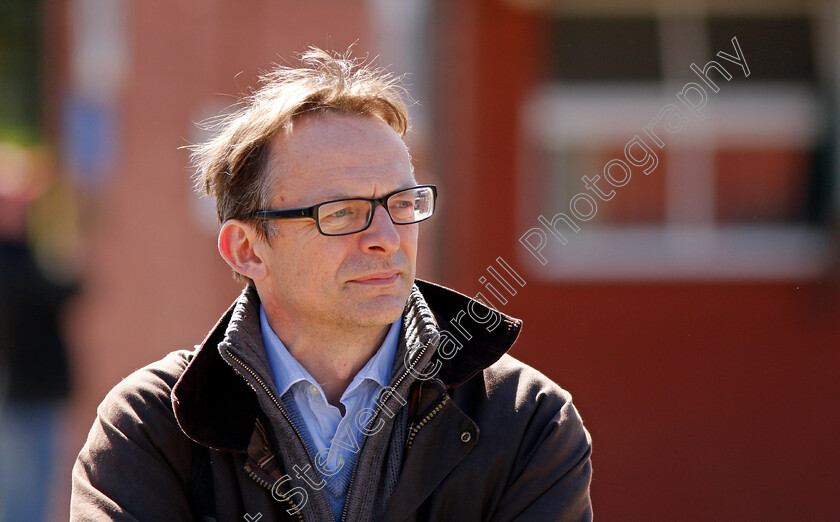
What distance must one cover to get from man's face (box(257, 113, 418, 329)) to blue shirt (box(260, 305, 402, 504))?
0.40ft

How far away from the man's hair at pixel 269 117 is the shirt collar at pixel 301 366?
0.33 metres

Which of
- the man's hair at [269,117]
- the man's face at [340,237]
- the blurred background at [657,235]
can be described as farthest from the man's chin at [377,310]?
the blurred background at [657,235]

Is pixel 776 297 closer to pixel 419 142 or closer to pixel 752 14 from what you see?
pixel 752 14

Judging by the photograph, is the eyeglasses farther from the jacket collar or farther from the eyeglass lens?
the jacket collar

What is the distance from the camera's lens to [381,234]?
2766 millimetres

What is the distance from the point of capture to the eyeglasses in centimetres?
279

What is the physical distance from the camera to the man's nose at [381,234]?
2760 mm

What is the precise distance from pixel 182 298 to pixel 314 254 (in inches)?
228

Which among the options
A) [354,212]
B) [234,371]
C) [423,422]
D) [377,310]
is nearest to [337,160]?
[354,212]

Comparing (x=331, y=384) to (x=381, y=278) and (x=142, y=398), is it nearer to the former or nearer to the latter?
(x=381, y=278)

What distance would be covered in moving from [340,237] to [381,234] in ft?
0.38

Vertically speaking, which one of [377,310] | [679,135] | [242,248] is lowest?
[377,310]

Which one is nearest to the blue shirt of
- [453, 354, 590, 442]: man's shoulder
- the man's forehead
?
[453, 354, 590, 442]: man's shoulder

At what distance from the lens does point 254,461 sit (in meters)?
2.58
